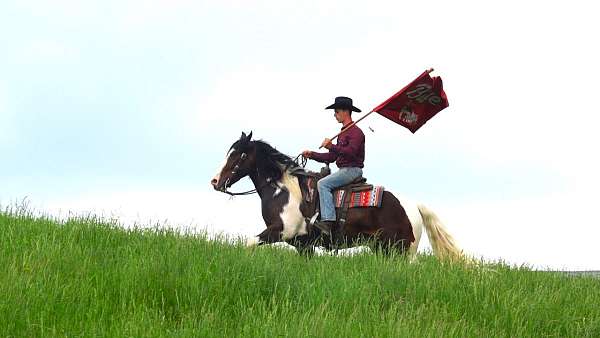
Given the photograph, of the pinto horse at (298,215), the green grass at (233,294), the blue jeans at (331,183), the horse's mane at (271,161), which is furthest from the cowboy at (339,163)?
the green grass at (233,294)

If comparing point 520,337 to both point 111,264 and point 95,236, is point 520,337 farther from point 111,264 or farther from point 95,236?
point 95,236

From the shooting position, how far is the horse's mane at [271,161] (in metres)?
10.9

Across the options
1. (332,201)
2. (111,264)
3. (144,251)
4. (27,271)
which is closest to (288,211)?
(332,201)

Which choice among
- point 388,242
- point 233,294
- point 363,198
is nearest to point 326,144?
point 363,198

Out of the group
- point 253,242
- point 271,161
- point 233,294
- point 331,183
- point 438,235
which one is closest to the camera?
point 233,294

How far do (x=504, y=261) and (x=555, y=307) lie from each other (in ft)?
9.94

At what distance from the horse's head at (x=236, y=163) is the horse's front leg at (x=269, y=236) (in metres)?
0.95

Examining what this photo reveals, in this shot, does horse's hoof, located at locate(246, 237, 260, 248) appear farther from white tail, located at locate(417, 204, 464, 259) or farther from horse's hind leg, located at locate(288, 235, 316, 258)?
white tail, located at locate(417, 204, 464, 259)

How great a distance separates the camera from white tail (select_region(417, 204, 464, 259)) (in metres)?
10.8

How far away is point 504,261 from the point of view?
37.6ft

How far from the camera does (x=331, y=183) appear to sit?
10.5 metres

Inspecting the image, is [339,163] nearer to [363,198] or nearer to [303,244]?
[363,198]

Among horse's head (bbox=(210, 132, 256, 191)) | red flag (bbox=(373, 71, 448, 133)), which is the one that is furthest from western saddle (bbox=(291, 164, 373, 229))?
red flag (bbox=(373, 71, 448, 133))

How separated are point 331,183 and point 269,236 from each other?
113cm
